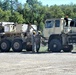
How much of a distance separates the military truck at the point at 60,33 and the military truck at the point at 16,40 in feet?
7.14

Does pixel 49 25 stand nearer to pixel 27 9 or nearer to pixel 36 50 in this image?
pixel 36 50

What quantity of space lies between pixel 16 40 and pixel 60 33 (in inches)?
176

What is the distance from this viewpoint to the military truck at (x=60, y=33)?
3067cm

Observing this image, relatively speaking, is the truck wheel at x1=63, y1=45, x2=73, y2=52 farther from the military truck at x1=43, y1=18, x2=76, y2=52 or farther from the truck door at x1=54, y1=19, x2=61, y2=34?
the truck door at x1=54, y1=19, x2=61, y2=34

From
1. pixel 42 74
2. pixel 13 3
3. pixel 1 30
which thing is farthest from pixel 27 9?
pixel 42 74

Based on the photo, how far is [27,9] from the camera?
76.8m

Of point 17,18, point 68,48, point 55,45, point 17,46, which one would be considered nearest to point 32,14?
point 17,18

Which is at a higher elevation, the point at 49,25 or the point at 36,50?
the point at 49,25

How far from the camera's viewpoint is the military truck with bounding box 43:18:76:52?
101 ft

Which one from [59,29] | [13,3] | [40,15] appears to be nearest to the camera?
[59,29]

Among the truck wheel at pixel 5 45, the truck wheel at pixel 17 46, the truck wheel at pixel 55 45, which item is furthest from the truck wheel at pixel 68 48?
the truck wheel at pixel 5 45

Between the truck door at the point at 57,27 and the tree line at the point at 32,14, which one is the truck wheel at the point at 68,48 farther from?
the tree line at the point at 32,14

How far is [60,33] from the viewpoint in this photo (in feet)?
101

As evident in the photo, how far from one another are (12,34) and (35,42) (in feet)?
9.54
